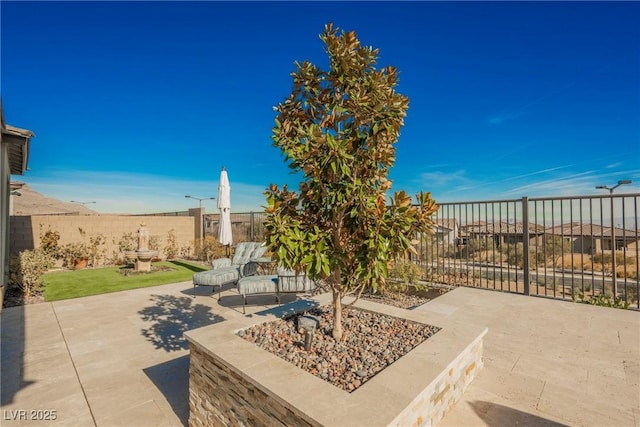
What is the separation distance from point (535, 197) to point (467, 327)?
12.4ft

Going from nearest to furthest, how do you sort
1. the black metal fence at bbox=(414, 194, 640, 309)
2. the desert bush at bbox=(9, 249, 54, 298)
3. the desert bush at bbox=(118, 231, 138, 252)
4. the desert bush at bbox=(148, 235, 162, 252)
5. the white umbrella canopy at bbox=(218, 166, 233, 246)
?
1. the black metal fence at bbox=(414, 194, 640, 309)
2. the desert bush at bbox=(9, 249, 54, 298)
3. the white umbrella canopy at bbox=(218, 166, 233, 246)
4. the desert bush at bbox=(118, 231, 138, 252)
5. the desert bush at bbox=(148, 235, 162, 252)

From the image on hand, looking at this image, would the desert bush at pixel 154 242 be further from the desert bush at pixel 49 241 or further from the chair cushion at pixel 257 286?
the chair cushion at pixel 257 286

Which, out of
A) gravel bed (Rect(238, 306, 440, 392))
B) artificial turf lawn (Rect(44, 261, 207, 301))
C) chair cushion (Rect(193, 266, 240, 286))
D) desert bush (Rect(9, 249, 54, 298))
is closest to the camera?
gravel bed (Rect(238, 306, 440, 392))

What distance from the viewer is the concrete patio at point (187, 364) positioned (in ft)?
8.22

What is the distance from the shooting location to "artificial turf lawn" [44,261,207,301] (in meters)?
7.23

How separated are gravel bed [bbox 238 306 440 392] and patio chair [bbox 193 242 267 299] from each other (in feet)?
8.93

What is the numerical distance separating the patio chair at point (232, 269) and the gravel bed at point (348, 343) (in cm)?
272

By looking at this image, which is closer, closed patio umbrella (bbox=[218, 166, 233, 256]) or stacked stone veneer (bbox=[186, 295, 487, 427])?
stacked stone veneer (bbox=[186, 295, 487, 427])

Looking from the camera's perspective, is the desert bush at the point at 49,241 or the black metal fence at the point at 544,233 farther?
the desert bush at the point at 49,241

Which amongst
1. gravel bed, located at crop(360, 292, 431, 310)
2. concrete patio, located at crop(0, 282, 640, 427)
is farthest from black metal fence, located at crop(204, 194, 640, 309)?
gravel bed, located at crop(360, 292, 431, 310)

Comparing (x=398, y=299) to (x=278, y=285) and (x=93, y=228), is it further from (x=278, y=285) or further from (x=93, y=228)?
(x=93, y=228)

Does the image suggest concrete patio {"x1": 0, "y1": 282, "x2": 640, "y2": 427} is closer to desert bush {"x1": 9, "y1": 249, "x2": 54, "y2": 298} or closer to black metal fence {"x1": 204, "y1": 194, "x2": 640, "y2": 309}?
black metal fence {"x1": 204, "y1": 194, "x2": 640, "y2": 309}

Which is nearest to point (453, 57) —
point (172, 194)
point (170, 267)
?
point (170, 267)

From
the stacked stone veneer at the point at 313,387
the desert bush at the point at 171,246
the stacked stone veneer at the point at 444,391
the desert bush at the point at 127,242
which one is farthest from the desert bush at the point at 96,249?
the stacked stone veneer at the point at 444,391
